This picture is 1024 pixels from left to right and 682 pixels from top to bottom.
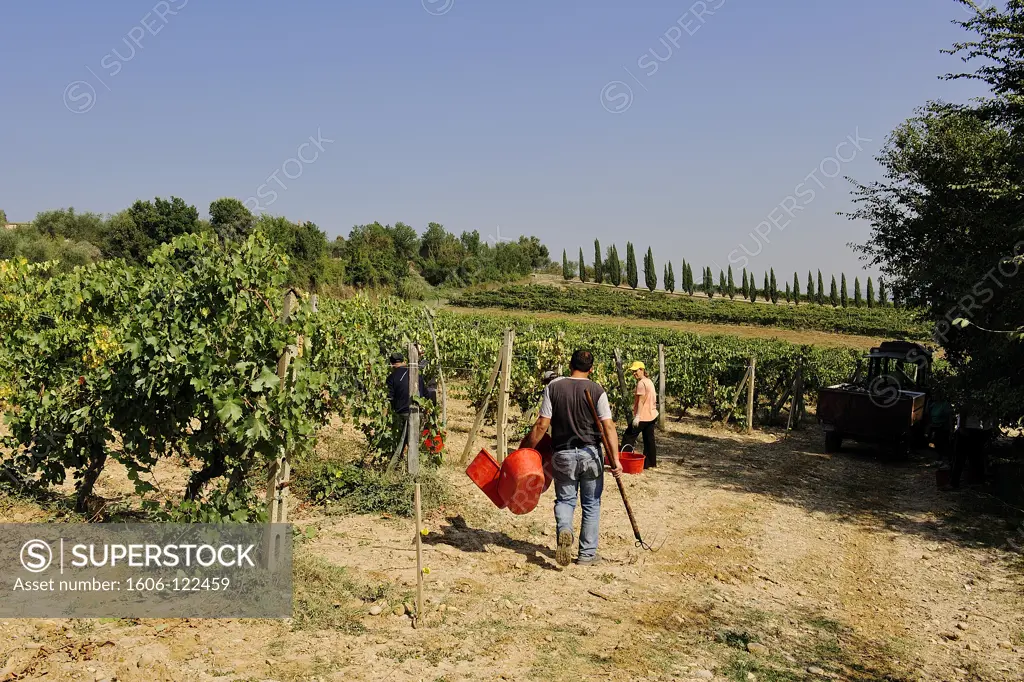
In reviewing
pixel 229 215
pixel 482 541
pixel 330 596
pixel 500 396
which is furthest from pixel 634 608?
pixel 229 215

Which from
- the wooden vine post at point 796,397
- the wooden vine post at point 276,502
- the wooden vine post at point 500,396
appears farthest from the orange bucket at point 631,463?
the wooden vine post at point 796,397

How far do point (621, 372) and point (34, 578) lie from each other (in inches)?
398

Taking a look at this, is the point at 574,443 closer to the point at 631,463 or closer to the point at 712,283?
the point at 631,463

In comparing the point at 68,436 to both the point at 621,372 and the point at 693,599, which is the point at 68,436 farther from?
the point at 621,372

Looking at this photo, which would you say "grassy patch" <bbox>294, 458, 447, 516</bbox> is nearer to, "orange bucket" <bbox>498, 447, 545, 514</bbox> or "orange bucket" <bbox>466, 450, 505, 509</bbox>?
"orange bucket" <bbox>466, 450, 505, 509</bbox>

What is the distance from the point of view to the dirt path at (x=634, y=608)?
4.23 m

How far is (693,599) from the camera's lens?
564 cm

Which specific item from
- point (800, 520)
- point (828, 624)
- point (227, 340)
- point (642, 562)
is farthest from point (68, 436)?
point (800, 520)

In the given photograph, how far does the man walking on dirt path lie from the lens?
19.7 feet

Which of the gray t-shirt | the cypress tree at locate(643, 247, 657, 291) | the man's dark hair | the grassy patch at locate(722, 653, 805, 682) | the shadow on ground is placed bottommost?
the grassy patch at locate(722, 653, 805, 682)

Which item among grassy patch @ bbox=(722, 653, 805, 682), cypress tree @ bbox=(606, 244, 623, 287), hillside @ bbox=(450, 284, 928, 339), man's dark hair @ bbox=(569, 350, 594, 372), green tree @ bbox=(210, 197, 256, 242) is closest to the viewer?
grassy patch @ bbox=(722, 653, 805, 682)

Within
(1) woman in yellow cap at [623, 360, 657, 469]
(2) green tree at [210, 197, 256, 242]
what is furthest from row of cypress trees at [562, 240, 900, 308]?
(1) woman in yellow cap at [623, 360, 657, 469]

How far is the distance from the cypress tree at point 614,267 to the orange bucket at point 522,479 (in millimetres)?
83264

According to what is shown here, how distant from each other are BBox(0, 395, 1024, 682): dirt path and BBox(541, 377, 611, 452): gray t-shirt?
1.10 metres
